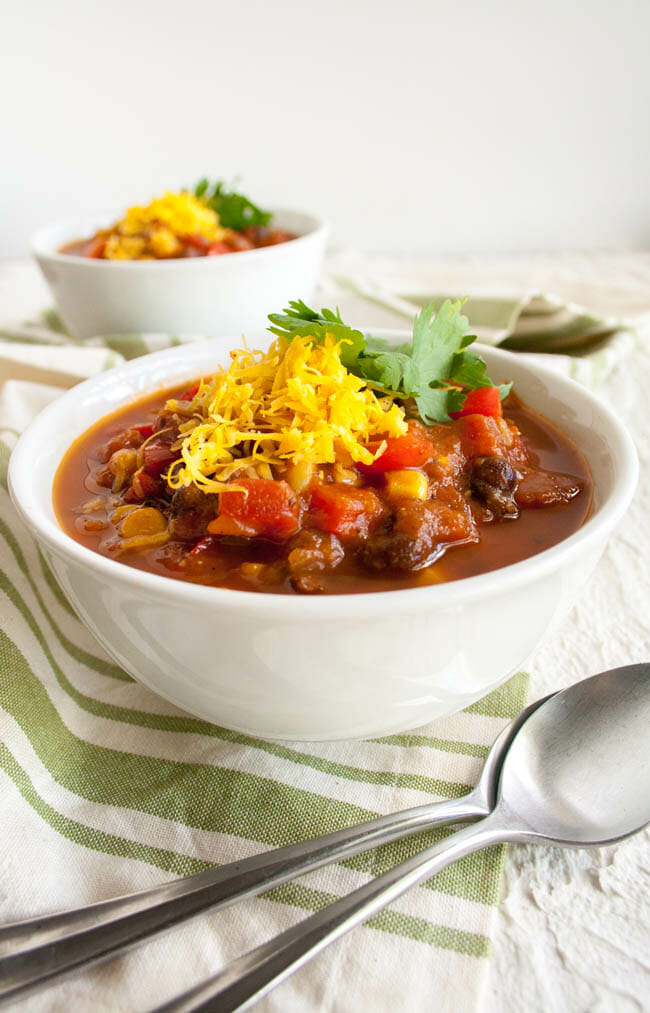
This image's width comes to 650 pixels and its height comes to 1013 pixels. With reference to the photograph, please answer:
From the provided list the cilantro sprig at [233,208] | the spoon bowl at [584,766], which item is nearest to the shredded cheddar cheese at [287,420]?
the spoon bowl at [584,766]

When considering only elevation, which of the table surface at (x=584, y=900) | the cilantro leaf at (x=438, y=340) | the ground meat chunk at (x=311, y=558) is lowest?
the table surface at (x=584, y=900)

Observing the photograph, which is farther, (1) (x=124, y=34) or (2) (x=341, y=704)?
(1) (x=124, y=34)

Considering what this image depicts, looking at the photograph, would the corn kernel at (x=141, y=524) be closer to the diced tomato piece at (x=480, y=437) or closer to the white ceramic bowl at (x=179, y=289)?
the diced tomato piece at (x=480, y=437)

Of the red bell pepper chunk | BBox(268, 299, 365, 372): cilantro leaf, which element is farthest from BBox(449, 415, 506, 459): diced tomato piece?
BBox(268, 299, 365, 372): cilantro leaf

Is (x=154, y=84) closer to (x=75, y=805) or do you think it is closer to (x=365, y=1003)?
(x=75, y=805)

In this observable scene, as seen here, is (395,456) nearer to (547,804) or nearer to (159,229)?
(547,804)

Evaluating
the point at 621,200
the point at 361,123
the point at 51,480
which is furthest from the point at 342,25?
the point at 51,480
